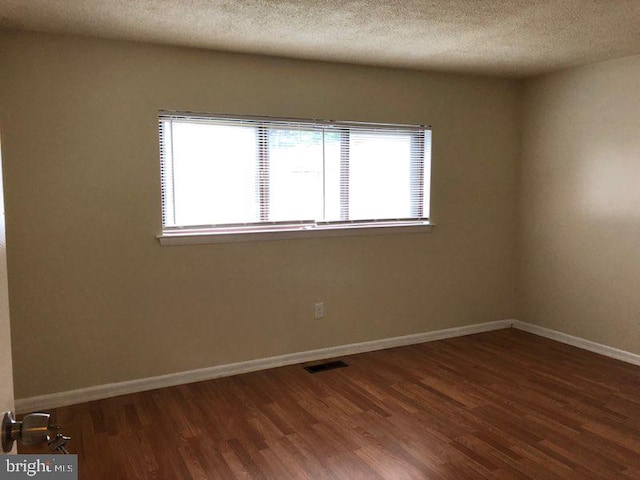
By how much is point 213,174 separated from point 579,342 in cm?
337

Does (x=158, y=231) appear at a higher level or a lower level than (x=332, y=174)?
lower

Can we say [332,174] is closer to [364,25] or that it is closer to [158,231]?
[364,25]

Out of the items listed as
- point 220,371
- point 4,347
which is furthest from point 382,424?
point 4,347

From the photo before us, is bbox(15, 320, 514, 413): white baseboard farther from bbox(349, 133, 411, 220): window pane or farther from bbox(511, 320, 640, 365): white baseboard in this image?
bbox(349, 133, 411, 220): window pane

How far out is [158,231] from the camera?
3.48 metres

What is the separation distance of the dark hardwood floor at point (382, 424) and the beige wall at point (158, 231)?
13.8 inches

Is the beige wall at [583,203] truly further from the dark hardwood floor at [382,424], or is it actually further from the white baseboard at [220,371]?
the white baseboard at [220,371]

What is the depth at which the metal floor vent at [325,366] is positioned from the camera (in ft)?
12.6

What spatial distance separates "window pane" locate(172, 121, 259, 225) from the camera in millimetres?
3541

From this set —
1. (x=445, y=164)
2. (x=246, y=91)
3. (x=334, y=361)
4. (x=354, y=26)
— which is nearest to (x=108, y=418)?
(x=334, y=361)

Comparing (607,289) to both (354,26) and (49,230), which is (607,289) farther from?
(49,230)

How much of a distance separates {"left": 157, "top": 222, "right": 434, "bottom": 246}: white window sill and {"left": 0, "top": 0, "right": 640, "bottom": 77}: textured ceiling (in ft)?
4.23

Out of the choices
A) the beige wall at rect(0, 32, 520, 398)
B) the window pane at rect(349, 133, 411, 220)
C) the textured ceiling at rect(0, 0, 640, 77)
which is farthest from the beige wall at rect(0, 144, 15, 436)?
the window pane at rect(349, 133, 411, 220)

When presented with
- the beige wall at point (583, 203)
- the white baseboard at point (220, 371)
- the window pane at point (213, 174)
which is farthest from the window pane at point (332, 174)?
the beige wall at point (583, 203)
